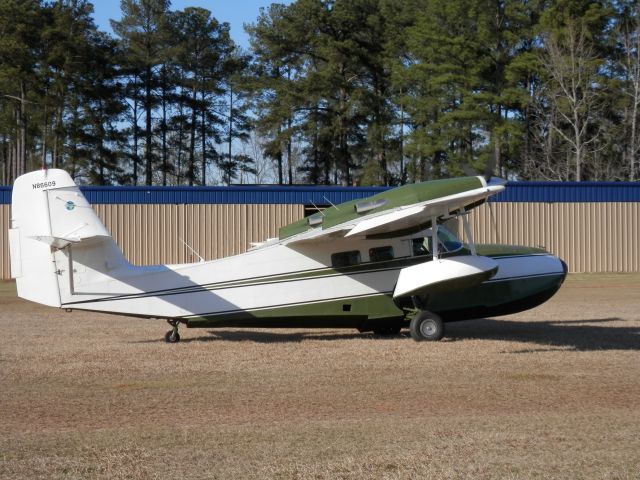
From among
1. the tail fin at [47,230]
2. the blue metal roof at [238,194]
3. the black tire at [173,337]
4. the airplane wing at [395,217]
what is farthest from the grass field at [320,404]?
the blue metal roof at [238,194]

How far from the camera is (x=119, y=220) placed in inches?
1330

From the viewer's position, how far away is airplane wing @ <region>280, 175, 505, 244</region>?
535 inches

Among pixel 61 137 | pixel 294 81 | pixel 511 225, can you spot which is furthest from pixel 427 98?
pixel 61 137

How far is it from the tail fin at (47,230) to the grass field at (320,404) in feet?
3.90

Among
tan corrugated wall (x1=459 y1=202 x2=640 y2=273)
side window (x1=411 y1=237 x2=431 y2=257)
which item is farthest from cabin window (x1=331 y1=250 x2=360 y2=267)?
tan corrugated wall (x1=459 y1=202 x2=640 y2=273)

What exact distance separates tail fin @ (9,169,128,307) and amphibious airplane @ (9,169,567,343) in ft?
0.07

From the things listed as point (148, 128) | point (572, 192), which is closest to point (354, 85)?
point (148, 128)

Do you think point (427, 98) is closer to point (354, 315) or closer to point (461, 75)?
point (461, 75)

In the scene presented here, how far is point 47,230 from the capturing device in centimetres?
1367

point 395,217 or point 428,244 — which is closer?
point 395,217

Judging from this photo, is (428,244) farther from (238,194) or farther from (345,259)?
(238,194)

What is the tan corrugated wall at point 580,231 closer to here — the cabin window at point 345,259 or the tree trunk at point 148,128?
the cabin window at point 345,259

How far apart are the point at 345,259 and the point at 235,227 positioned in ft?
63.2

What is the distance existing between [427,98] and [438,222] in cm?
3804
